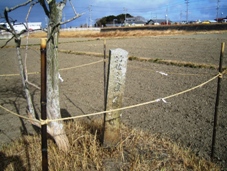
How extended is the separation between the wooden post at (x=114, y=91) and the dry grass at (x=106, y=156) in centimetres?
15

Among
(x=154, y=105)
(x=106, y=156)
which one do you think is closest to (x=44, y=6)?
(x=106, y=156)

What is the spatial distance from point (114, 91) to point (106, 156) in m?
0.91

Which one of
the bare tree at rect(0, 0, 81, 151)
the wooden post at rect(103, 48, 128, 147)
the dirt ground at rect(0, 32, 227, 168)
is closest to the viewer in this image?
the bare tree at rect(0, 0, 81, 151)

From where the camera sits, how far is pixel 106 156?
3.05 metres

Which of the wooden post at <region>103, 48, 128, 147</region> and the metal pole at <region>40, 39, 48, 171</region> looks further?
the wooden post at <region>103, 48, 128, 147</region>

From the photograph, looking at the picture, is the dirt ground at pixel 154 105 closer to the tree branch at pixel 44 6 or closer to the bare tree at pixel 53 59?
the bare tree at pixel 53 59

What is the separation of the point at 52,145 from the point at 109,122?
0.90m

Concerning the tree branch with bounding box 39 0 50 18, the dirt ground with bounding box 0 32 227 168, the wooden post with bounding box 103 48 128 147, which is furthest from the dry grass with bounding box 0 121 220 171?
the tree branch with bounding box 39 0 50 18

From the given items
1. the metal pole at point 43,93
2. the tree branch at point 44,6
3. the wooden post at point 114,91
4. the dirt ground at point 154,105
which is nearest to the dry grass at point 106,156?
the wooden post at point 114,91

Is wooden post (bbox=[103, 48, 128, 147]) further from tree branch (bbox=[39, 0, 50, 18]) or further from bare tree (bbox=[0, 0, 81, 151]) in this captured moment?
tree branch (bbox=[39, 0, 50, 18])

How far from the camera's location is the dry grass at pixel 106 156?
2.81 meters

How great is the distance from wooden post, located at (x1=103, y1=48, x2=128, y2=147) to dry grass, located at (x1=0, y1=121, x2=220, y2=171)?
15 centimetres

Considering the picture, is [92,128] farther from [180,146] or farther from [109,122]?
[180,146]

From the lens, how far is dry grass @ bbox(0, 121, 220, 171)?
111 inches
